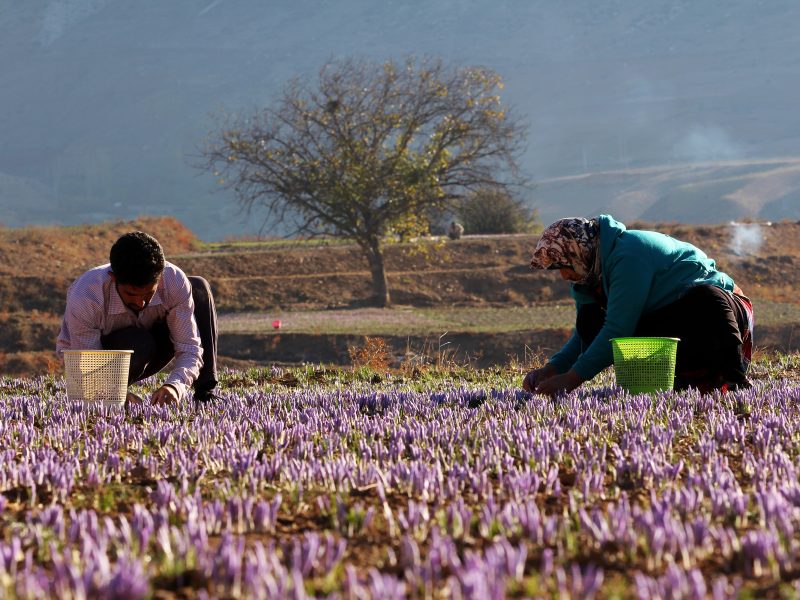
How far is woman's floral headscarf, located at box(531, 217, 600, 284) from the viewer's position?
6867 millimetres

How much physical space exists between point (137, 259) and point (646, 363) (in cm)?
A: 344

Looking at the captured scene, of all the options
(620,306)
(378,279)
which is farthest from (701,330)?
(378,279)

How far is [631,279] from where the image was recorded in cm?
672

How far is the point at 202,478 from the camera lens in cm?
421

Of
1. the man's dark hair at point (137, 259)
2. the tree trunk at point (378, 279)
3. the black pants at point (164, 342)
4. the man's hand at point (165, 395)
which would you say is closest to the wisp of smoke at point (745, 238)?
the tree trunk at point (378, 279)

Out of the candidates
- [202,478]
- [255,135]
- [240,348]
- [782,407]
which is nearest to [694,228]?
[255,135]

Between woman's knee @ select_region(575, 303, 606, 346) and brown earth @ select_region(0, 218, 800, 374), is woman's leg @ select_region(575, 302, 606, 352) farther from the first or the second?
brown earth @ select_region(0, 218, 800, 374)

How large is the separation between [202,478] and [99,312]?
9.12 feet

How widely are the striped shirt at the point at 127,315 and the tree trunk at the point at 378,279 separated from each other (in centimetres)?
2589

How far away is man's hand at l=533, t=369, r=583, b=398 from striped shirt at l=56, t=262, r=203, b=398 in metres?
2.27

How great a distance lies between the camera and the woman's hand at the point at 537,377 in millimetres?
7359

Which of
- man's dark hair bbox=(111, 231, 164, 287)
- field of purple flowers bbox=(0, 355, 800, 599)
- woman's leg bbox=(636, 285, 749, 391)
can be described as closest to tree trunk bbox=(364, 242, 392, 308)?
woman's leg bbox=(636, 285, 749, 391)

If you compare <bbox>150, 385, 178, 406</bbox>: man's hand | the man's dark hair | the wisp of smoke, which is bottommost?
<bbox>150, 385, 178, 406</bbox>: man's hand

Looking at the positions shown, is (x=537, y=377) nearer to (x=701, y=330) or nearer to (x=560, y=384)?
(x=560, y=384)
